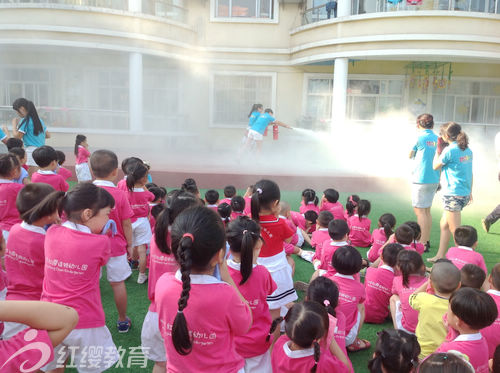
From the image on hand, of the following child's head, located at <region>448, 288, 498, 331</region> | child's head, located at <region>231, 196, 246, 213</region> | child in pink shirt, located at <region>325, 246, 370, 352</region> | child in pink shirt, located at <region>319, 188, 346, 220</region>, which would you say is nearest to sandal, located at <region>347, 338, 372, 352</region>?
child in pink shirt, located at <region>325, 246, 370, 352</region>

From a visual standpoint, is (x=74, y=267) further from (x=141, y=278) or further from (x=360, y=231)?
(x=360, y=231)

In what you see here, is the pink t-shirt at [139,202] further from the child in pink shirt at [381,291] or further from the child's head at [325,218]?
the child in pink shirt at [381,291]

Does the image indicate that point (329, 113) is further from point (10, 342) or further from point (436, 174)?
point (10, 342)

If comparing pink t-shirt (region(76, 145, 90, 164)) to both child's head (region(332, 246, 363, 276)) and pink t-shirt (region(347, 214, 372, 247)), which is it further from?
child's head (region(332, 246, 363, 276))

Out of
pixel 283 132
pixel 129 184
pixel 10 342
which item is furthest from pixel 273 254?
pixel 283 132

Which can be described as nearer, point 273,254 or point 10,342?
point 10,342

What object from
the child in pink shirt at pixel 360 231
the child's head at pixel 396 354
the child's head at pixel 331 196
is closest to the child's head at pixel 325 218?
the child in pink shirt at pixel 360 231

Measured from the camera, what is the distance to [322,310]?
6.59ft

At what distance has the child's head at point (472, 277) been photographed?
9.29 ft

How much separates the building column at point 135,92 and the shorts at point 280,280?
37.6 feet

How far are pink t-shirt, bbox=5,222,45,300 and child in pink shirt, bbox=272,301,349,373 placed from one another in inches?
58.3

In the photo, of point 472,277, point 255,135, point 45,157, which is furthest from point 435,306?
point 255,135

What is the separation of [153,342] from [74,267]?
62 cm

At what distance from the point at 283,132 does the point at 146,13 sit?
6062 mm
